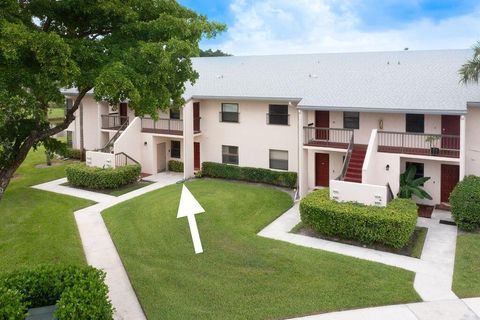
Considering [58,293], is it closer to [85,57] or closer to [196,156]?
[85,57]

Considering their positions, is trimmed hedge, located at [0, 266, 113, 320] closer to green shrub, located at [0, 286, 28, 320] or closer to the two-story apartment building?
green shrub, located at [0, 286, 28, 320]

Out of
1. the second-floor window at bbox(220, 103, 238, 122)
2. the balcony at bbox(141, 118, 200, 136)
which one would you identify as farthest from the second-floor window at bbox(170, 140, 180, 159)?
the second-floor window at bbox(220, 103, 238, 122)

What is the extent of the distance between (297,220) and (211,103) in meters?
10.7

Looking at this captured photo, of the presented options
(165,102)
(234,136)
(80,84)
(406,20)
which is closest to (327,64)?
(406,20)

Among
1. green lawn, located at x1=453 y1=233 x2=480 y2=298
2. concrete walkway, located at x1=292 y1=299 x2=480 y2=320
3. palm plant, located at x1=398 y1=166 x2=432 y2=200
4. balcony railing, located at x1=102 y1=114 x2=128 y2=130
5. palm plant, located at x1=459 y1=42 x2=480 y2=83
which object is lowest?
concrete walkway, located at x1=292 y1=299 x2=480 y2=320

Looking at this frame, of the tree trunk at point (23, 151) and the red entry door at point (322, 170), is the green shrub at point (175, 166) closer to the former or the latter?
the red entry door at point (322, 170)

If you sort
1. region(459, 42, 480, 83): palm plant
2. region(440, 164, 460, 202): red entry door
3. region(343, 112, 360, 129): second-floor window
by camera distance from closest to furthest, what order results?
region(459, 42, 480, 83): palm plant
region(440, 164, 460, 202): red entry door
region(343, 112, 360, 129): second-floor window

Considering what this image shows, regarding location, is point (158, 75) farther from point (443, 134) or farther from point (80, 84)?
point (443, 134)

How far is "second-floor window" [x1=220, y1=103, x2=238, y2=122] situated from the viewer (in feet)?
86.3

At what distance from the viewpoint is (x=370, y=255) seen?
15461mm

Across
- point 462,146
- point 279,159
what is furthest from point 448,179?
point 279,159

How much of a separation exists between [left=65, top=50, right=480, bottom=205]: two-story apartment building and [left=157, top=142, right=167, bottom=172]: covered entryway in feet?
0.23

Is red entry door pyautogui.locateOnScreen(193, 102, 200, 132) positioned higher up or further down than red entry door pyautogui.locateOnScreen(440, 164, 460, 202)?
higher up

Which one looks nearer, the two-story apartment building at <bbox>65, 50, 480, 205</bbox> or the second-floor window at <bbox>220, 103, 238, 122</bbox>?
the two-story apartment building at <bbox>65, 50, 480, 205</bbox>
